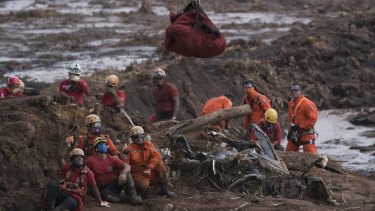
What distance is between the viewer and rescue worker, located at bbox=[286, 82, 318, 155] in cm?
1903

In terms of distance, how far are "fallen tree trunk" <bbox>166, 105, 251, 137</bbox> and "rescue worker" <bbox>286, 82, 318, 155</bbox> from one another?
96 centimetres

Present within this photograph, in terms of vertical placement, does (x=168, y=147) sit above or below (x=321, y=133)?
above

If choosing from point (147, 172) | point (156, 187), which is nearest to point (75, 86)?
point (156, 187)

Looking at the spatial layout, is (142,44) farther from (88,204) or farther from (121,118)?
(88,204)

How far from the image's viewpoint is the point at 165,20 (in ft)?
167

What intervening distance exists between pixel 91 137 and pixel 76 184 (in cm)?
129

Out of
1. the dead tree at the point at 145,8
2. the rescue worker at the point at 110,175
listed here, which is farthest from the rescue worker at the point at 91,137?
the dead tree at the point at 145,8

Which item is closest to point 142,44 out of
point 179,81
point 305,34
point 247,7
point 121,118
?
point 305,34

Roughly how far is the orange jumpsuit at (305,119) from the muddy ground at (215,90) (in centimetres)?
109

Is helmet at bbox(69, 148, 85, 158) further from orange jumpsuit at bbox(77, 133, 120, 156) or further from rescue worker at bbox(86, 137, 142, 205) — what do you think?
orange jumpsuit at bbox(77, 133, 120, 156)

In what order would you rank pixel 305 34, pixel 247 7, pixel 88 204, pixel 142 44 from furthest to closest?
1. pixel 247 7
2. pixel 142 44
3. pixel 305 34
4. pixel 88 204

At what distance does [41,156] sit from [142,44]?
27600 mm

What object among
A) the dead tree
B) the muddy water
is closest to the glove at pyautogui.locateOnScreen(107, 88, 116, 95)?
the muddy water

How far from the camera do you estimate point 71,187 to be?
1302 centimetres
